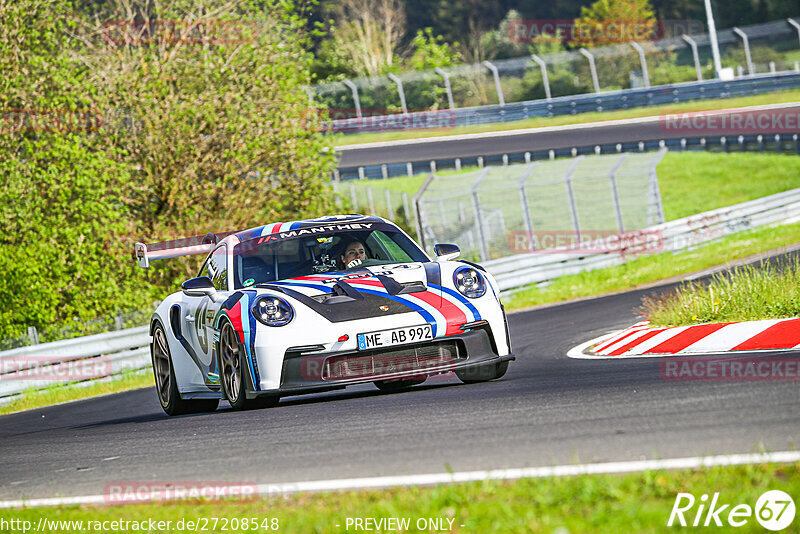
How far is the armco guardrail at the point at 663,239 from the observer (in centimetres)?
1981

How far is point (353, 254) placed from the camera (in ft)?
29.9

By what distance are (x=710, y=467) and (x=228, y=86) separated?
1893 cm

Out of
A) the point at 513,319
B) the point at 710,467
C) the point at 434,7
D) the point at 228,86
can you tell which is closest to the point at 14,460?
the point at 710,467

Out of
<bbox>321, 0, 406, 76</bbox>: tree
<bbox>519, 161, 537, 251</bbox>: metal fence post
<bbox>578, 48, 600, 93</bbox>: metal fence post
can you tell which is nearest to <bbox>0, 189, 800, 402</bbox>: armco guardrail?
<bbox>519, 161, 537, 251</bbox>: metal fence post

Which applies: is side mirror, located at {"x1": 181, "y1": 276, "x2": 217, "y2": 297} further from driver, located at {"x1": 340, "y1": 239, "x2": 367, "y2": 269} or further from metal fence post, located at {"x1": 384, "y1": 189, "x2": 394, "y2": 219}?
metal fence post, located at {"x1": 384, "y1": 189, "x2": 394, "y2": 219}

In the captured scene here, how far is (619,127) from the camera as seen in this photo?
38969 millimetres

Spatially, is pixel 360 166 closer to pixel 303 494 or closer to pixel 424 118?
pixel 424 118

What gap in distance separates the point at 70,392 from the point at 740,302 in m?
9.15

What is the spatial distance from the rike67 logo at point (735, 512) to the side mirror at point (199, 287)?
5.54 meters

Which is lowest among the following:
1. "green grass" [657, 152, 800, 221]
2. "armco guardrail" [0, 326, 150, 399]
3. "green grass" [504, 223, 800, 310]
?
"green grass" [657, 152, 800, 221]

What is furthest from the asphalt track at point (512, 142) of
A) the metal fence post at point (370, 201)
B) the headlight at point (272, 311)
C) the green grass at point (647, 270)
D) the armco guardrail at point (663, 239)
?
the headlight at point (272, 311)

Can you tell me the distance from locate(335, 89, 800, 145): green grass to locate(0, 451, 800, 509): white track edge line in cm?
3214

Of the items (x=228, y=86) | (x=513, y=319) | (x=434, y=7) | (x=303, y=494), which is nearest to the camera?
(x=303, y=494)

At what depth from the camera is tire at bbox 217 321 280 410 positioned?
26.0ft
